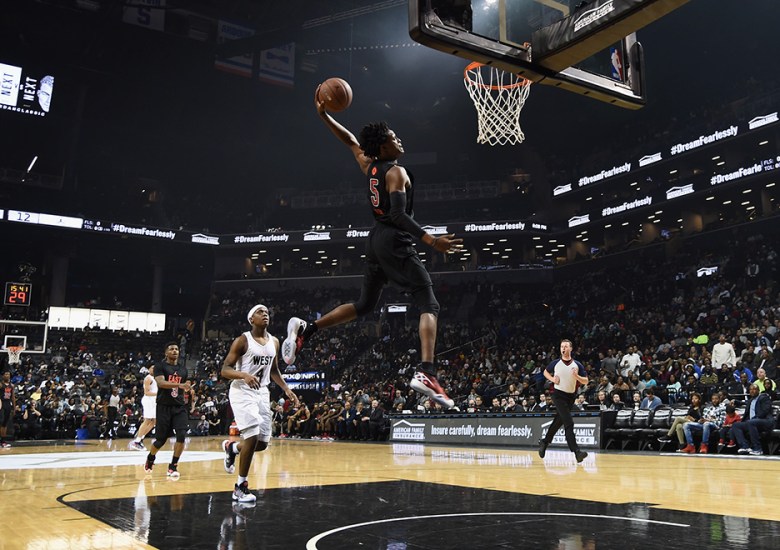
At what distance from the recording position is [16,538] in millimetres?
4555

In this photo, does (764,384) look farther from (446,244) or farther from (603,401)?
(446,244)

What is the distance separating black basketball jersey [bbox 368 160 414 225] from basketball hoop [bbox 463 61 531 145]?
25.3ft

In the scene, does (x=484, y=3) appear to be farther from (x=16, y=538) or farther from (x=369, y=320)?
(x=369, y=320)

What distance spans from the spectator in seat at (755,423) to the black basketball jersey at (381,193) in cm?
974

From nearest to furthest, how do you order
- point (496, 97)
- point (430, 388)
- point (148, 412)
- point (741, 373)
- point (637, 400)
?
point (430, 388)
point (148, 412)
point (496, 97)
point (741, 373)
point (637, 400)

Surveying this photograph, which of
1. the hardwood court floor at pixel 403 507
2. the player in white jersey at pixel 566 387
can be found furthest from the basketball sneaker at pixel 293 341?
the player in white jersey at pixel 566 387

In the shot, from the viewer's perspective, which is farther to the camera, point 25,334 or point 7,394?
point 25,334

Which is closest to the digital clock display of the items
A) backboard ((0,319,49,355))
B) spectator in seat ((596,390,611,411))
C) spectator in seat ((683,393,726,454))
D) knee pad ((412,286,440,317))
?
backboard ((0,319,49,355))

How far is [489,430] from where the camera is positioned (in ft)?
55.8

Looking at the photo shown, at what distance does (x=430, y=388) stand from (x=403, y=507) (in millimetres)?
1786

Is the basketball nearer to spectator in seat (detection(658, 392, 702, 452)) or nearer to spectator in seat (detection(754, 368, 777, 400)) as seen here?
spectator in seat (detection(658, 392, 702, 452))

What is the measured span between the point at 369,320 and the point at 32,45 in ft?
70.9

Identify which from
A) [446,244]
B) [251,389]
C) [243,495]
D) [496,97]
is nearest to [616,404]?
[496,97]

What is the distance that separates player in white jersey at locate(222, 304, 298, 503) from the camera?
6.47m
